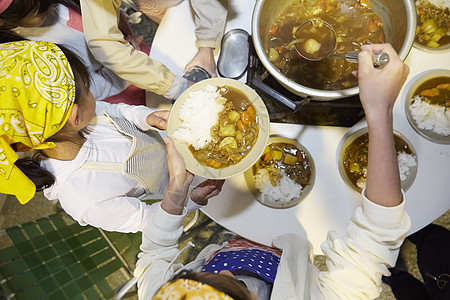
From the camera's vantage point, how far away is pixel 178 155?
1193 mm

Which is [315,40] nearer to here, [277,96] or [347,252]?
[277,96]

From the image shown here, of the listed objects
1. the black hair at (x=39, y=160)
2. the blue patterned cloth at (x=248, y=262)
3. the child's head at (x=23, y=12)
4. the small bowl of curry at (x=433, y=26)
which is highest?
the small bowl of curry at (x=433, y=26)

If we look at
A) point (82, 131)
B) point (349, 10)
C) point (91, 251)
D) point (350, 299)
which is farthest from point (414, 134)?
point (91, 251)

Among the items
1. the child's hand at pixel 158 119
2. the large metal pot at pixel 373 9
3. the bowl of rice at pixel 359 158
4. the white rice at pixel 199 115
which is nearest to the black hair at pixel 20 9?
the child's hand at pixel 158 119

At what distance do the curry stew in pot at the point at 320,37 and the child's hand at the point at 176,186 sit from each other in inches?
19.6

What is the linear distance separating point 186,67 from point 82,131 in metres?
0.52

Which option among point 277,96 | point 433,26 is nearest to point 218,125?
point 277,96

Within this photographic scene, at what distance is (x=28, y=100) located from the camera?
890mm

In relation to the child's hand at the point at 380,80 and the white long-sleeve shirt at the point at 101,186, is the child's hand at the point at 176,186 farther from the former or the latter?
the child's hand at the point at 380,80

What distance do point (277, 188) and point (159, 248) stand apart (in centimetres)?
53

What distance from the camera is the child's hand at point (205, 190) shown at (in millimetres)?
1306

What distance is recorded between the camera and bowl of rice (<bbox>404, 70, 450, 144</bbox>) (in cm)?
124

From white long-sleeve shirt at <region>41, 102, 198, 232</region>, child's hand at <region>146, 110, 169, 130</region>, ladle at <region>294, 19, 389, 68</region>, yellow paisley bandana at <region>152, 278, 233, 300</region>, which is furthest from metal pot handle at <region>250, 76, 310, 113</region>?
yellow paisley bandana at <region>152, 278, 233, 300</region>

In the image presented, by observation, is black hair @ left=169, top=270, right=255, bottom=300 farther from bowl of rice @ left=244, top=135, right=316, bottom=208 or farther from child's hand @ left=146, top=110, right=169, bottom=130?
child's hand @ left=146, top=110, right=169, bottom=130
